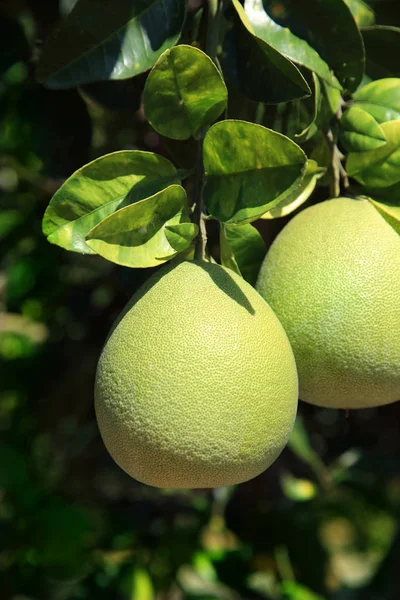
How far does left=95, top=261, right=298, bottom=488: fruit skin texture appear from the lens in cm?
69

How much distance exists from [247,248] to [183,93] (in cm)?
23

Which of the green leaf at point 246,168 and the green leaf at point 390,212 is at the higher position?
the green leaf at point 246,168

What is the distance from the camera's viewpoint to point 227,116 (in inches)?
34.3

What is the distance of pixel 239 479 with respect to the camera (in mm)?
751

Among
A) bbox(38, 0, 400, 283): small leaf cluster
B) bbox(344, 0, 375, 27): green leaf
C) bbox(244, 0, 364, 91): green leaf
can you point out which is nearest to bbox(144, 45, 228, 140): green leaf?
bbox(38, 0, 400, 283): small leaf cluster

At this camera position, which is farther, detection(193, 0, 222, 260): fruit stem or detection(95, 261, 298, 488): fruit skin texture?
detection(193, 0, 222, 260): fruit stem

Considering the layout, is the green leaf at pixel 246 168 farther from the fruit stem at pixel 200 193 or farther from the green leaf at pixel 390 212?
the green leaf at pixel 390 212

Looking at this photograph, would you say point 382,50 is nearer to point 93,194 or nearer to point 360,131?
point 360,131

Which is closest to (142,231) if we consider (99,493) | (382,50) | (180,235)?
(180,235)

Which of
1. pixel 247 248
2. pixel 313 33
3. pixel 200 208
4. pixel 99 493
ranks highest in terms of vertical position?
pixel 313 33

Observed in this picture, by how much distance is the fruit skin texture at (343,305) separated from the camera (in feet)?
2.56

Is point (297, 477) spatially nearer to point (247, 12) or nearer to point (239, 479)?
point (239, 479)

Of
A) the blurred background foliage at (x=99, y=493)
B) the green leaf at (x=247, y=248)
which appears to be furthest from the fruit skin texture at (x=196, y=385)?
the blurred background foliage at (x=99, y=493)

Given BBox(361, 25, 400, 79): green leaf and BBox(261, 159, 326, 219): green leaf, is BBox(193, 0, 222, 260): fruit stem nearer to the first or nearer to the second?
BBox(261, 159, 326, 219): green leaf
